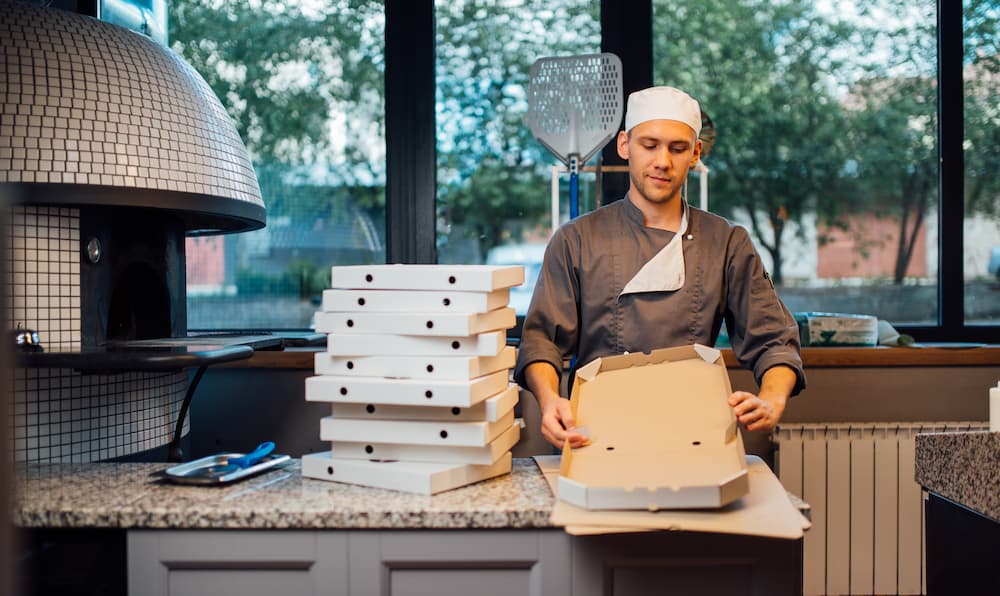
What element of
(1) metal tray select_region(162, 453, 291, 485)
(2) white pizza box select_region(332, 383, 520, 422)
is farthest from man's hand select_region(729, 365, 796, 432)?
(1) metal tray select_region(162, 453, 291, 485)

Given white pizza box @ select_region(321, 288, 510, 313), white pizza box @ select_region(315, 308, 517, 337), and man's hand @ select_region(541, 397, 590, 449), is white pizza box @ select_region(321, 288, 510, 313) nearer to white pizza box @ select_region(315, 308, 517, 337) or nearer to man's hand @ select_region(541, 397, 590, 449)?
white pizza box @ select_region(315, 308, 517, 337)

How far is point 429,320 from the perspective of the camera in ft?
4.04

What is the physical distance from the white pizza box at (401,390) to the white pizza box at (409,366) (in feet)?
0.04

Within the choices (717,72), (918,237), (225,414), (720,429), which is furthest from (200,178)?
(918,237)

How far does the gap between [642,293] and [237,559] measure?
0.93 metres

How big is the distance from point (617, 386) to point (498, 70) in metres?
1.78

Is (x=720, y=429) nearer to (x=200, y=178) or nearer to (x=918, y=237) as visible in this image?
(x=200, y=178)

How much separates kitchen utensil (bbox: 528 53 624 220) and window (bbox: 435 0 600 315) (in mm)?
528

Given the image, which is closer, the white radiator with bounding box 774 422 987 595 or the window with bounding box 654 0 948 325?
the white radiator with bounding box 774 422 987 595

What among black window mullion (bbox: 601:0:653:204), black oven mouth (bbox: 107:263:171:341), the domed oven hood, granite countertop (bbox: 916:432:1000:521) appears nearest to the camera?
granite countertop (bbox: 916:432:1000:521)

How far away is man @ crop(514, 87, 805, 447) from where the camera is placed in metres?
1.63

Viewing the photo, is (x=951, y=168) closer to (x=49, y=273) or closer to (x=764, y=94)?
(x=764, y=94)

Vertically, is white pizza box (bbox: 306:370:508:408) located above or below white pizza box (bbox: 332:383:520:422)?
above

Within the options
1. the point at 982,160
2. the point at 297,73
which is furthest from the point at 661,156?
the point at 982,160
